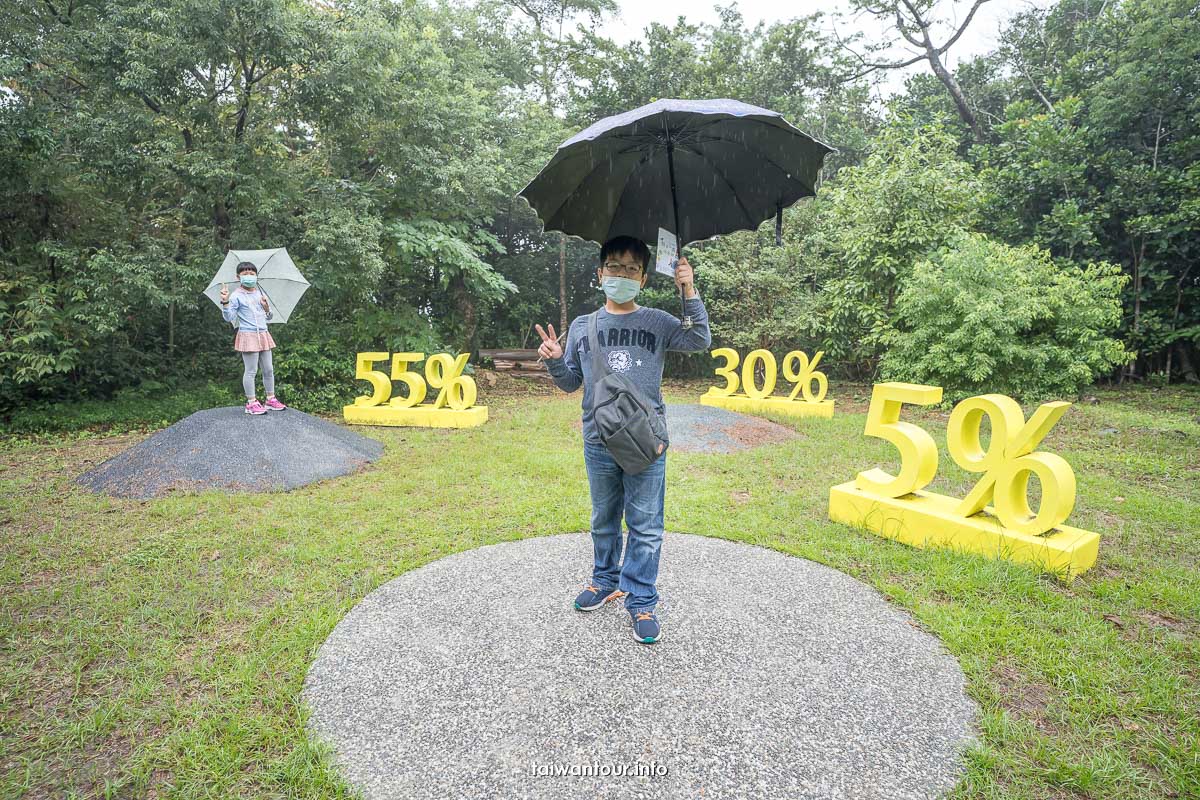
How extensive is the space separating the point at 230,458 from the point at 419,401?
9.82 feet

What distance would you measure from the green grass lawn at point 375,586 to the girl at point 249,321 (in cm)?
162

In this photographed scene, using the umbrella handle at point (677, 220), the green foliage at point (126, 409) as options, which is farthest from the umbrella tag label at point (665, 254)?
the green foliage at point (126, 409)

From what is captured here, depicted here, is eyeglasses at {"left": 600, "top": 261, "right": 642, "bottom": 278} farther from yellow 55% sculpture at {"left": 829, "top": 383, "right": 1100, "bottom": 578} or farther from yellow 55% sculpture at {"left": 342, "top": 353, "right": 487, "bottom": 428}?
yellow 55% sculpture at {"left": 342, "top": 353, "right": 487, "bottom": 428}

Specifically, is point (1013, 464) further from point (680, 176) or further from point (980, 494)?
point (680, 176)

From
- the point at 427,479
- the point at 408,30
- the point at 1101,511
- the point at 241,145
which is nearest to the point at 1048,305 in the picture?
the point at 1101,511

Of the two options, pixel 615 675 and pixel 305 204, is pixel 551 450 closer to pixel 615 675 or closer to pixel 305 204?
pixel 615 675

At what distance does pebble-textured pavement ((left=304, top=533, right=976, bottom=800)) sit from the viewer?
1778 millimetres

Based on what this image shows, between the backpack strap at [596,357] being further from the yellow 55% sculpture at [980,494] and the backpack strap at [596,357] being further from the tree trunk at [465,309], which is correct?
the tree trunk at [465,309]

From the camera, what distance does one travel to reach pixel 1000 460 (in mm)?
3354

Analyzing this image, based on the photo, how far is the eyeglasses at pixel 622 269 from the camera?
2.36 m

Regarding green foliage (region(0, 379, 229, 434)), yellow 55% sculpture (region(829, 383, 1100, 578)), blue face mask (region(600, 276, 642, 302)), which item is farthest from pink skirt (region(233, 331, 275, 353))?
yellow 55% sculpture (region(829, 383, 1100, 578))

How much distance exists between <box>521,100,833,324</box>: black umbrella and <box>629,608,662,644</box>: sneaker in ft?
5.30

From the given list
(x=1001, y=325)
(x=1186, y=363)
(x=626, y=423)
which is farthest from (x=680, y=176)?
(x=1186, y=363)

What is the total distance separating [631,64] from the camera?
12953 millimetres
